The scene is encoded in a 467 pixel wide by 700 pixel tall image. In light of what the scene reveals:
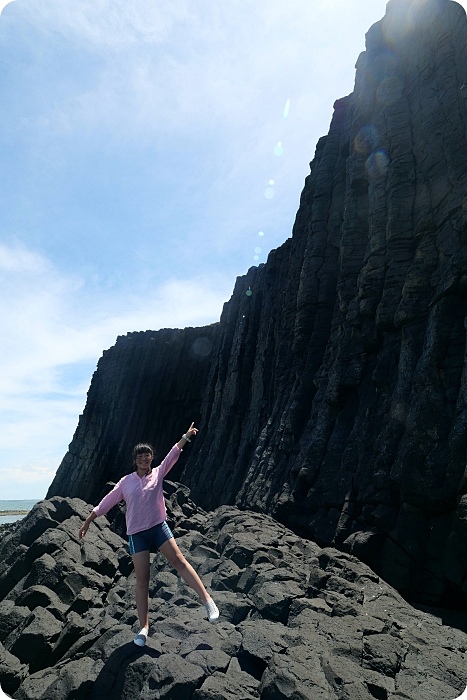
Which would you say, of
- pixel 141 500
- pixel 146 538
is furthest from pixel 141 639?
pixel 141 500

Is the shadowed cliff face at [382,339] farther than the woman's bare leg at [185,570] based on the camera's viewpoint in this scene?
Yes

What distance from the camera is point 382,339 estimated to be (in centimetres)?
1448

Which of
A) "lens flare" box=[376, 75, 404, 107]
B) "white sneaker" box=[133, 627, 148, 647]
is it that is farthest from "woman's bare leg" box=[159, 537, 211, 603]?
"lens flare" box=[376, 75, 404, 107]

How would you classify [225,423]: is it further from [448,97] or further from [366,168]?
[448,97]

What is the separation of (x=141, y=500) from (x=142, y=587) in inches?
45.7

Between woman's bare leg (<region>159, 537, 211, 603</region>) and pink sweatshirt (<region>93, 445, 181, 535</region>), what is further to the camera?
pink sweatshirt (<region>93, 445, 181, 535</region>)

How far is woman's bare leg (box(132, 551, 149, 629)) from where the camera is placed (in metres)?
5.94

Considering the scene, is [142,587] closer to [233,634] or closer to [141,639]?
[141,639]

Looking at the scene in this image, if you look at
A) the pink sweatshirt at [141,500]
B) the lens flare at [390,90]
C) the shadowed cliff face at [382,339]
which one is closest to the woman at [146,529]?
the pink sweatshirt at [141,500]

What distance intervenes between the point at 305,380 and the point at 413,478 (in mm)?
9098

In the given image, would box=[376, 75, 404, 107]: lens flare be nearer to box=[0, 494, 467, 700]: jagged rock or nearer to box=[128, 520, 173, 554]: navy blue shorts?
box=[0, 494, 467, 700]: jagged rock

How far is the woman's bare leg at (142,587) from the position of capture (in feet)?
19.5

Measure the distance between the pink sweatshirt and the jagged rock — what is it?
1.53m

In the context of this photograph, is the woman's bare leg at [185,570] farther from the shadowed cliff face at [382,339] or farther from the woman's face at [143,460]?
the shadowed cliff face at [382,339]
